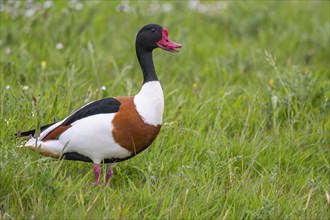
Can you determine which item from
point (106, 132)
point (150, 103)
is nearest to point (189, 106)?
point (150, 103)

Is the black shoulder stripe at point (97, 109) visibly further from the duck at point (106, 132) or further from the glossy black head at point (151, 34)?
the glossy black head at point (151, 34)

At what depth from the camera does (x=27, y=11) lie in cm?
795

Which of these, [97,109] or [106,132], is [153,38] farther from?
[106,132]

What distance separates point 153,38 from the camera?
4840 millimetres

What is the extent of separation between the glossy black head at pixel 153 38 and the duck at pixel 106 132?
0.26m

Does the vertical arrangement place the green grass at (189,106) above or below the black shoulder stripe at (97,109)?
below

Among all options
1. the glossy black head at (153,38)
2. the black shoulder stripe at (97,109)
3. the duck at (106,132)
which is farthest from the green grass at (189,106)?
the glossy black head at (153,38)

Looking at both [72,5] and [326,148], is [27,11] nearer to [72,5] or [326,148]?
[72,5]

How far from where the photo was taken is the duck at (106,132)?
14.8ft

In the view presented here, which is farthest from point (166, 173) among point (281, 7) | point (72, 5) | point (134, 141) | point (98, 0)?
point (281, 7)

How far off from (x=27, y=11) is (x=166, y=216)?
14.5 feet

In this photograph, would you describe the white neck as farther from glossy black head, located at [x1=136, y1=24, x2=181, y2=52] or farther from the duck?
glossy black head, located at [x1=136, y1=24, x2=181, y2=52]

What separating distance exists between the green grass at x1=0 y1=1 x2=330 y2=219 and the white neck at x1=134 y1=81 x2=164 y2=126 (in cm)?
40

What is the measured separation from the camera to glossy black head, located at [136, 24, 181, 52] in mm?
4836
